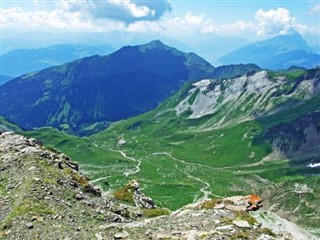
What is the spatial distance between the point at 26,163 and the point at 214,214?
23.6 m

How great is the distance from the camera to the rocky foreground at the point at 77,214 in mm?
35906

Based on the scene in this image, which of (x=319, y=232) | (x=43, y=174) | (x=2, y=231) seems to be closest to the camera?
(x=2, y=231)

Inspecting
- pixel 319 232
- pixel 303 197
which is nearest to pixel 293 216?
pixel 303 197

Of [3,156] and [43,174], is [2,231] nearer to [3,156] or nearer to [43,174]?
[43,174]

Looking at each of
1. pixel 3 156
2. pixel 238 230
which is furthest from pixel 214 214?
pixel 3 156

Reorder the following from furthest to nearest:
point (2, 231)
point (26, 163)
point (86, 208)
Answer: point (26, 163), point (86, 208), point (2, 231)

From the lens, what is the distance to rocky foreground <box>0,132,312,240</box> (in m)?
35.9

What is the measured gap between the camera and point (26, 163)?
171 ft

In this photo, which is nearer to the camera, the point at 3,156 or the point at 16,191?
the point at 16,191

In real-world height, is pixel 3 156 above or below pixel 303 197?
above

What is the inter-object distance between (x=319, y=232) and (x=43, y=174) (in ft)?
425

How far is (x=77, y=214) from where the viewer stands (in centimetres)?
4194

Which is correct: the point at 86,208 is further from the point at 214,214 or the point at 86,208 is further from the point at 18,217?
the point at 214,214

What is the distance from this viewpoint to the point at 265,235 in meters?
34.2
